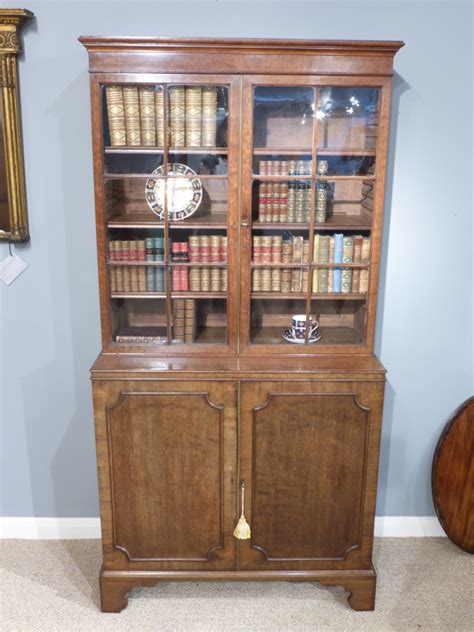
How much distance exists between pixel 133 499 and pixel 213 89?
4.74ft

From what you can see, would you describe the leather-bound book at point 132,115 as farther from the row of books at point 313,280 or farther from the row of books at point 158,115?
the row of books at point 313,280

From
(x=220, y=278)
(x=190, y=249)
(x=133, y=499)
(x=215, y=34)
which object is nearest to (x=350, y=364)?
(x=220, y=278)

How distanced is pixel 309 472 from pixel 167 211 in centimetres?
104

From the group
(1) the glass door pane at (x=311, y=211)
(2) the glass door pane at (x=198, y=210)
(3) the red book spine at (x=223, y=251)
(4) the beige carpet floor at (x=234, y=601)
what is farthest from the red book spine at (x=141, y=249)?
(4) the beige carpet floor at (x=234, y=601)

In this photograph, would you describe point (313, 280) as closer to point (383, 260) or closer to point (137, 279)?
point (383, 260)

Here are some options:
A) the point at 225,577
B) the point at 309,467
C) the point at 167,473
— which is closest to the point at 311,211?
the point at 309,467

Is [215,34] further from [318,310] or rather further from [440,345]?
[440,345]

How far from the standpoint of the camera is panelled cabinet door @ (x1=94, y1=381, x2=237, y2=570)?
7.17 ft

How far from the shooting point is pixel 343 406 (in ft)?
7.21

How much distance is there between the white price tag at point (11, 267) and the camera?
97.7 inches

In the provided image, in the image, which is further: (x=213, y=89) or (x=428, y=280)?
(x=428, y=280)

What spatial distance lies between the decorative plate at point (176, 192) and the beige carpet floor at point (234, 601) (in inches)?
57.3

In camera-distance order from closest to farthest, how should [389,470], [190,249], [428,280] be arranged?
[190,249]
[428,280]
[389,470]

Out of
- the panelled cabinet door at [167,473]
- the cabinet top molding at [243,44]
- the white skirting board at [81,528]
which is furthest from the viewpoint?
the white skirting board at [81,528]
